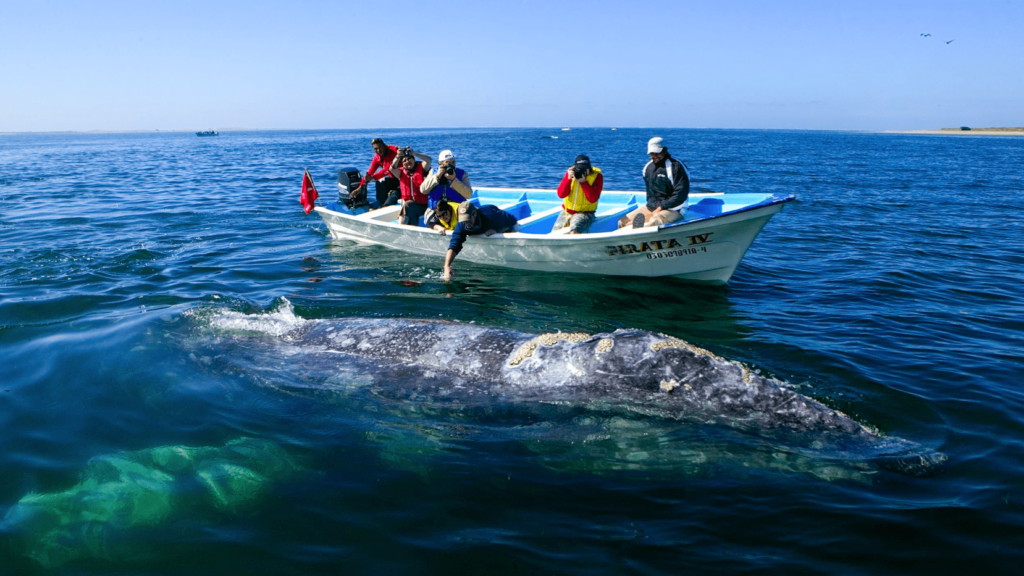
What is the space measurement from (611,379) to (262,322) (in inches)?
209

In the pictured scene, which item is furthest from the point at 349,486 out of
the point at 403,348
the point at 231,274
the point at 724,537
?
the point at 231,274

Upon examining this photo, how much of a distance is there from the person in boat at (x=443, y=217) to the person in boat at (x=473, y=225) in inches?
19.1

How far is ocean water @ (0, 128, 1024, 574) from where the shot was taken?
455cm

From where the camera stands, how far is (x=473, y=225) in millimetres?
12641

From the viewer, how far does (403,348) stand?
7273mm

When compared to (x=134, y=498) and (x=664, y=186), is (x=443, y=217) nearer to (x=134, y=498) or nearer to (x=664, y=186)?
(x=664, y=186)

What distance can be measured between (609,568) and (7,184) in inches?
1431

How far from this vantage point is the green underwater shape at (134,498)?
4.66m

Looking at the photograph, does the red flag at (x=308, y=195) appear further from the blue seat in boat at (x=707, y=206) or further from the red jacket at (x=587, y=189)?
the blue seat in boat at (x=707, y=206)

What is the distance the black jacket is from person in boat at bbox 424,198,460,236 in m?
4.06

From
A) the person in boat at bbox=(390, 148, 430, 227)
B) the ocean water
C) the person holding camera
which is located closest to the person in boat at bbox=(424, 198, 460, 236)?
the person holding camera

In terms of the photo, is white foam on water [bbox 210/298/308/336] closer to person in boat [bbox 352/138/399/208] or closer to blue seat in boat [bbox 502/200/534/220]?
blue seat in boat [bbox 502/200/534/220]

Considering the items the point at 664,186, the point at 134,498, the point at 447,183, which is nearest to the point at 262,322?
the point at 134,498

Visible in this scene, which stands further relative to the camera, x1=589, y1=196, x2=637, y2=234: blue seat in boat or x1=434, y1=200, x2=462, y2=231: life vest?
x1=589, y1=196, x2=637, y2=234: blue seat in boat
